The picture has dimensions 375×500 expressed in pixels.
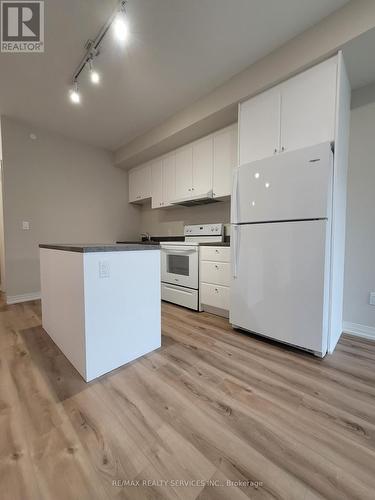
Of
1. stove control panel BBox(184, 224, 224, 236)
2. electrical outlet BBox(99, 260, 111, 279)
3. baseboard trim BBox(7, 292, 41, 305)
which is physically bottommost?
baseboard trim BBox(7, 292, 41, 305)

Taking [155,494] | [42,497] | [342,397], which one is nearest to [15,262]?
[42,497]

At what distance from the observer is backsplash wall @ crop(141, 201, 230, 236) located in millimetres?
3262

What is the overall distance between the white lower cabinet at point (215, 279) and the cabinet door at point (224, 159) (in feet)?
2.58

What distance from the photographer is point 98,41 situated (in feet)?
5.97

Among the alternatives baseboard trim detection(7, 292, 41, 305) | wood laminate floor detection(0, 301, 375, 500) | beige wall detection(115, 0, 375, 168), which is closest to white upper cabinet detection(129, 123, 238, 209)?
beige wall detection(115, 0, 375, 168)

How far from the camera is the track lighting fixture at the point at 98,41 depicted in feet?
5.12

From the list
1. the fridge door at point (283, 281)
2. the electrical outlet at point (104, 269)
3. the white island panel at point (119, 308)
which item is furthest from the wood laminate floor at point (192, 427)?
the electrical outlet at point (104, 269)

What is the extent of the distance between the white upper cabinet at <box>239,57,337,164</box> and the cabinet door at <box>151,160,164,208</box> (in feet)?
5.77

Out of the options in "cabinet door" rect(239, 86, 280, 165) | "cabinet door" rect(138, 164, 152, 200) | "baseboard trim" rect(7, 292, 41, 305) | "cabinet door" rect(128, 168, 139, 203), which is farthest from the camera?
"cabinet door" rect(128, 168, 139, 203)

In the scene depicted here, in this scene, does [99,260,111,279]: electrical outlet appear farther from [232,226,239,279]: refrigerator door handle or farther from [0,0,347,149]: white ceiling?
[0,0,347,149]: white ceiling

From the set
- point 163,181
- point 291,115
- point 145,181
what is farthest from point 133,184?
point 291,115

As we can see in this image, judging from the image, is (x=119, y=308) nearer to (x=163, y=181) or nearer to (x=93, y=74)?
(x=93, y=74)

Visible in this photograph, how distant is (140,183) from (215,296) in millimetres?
2657

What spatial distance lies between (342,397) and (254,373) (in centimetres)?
51
